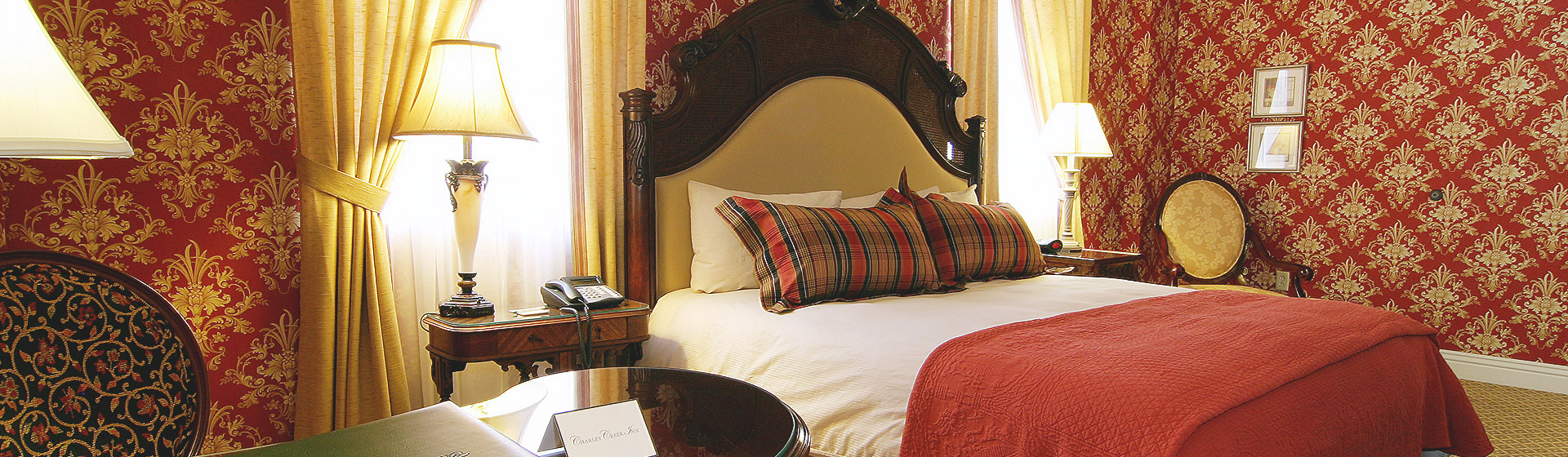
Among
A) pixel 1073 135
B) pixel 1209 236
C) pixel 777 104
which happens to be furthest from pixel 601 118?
pixel 1209 236

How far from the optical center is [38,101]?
857 mm

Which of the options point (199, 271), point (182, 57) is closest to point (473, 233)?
point (199, 271)

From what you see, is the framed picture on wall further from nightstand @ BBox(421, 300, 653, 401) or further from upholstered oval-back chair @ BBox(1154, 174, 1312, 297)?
nightstand @ BBox(421, 300, 653, 401)

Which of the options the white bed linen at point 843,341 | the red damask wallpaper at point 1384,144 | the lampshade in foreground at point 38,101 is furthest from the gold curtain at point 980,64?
the lampshade in foreground at point 38,101

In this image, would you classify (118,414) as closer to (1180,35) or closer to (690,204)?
(690,204)

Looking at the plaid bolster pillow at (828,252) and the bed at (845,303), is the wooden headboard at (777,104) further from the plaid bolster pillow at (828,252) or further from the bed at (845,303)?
the plaid bolster pillow at (828,252)

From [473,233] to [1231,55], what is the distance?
440 cm

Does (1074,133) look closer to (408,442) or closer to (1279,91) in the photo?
(1279,91)

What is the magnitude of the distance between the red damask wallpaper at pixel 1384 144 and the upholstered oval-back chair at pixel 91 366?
14.2 ft

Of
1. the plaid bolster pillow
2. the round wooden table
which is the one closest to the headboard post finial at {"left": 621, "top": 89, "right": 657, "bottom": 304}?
the plaid bolster pillow

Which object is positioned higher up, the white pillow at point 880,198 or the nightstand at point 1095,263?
the white pillow at point 880,198

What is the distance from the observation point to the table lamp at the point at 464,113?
84.0 inches

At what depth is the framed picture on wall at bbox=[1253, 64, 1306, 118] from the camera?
15.0 ft

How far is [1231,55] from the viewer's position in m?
4.79
